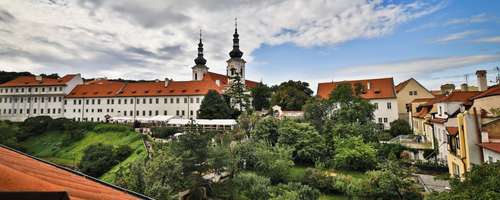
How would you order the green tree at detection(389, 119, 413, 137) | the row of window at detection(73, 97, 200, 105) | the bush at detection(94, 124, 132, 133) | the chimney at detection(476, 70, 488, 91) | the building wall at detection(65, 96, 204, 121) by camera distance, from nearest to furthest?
the chimney at detection(476, 70, 488, 91) < the green tree at detection(389, 119, 413, 137) < the bush at detection(94, 124, 132, 133) < the building wall at detection(65, 96, 204, 121) < the row of window at detection(73, 97, 200, 105)

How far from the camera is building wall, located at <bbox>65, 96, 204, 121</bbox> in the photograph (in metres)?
48.9

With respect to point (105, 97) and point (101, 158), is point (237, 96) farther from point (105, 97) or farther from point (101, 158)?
point (105, 97)

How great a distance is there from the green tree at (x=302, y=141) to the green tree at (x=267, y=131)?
0.99 m

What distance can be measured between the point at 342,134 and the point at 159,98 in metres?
35.2

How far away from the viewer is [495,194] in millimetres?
7023

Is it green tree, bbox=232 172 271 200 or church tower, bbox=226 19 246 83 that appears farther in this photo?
church tower, bbox=226 19 246 83

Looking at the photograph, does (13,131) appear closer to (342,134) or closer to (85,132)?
(85,132)

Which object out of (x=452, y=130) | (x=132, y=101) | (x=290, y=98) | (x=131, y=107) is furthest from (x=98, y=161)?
(x=452, y=130)

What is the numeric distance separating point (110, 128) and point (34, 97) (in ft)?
93.4

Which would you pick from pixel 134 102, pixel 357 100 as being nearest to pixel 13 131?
pixel 134 102

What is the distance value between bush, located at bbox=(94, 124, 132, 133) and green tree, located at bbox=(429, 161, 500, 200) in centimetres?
3970

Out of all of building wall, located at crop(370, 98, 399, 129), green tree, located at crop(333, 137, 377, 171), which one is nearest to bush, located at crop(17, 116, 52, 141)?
green tree, located at crop(333, 137, 377, 171)

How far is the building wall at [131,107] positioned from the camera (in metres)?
48.9

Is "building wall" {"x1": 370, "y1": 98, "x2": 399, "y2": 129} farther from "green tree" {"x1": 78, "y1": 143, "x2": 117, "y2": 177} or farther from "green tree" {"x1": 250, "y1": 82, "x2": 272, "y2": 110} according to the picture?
"green tree" {"x1": 78, "y1": 143, "x2": 117, "y2": 177}
